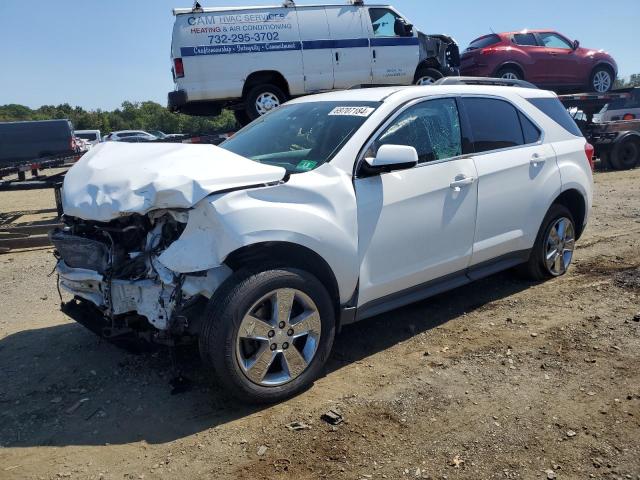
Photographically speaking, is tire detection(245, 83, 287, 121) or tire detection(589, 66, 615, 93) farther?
tire detection(589, 66, 615, 93)

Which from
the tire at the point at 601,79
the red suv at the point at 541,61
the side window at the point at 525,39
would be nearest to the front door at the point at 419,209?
the red suv at the point at 541,61

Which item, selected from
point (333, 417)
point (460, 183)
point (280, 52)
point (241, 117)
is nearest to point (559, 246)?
point (460, 183)

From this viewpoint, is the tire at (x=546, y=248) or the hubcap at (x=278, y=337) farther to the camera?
the tire at (x=546, y=248)

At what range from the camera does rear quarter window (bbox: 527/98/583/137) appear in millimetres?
5094

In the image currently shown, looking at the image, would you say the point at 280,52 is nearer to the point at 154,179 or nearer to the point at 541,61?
the point at 541,61

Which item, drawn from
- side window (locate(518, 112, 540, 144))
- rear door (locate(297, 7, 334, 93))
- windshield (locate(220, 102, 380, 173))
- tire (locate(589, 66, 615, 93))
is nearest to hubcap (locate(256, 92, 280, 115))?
rear door (locate(297, 7, 334, 93))

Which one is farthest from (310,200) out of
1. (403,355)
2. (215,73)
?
(215,73)

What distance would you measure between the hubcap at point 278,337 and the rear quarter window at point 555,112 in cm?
313

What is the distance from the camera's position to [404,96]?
13.2 feet

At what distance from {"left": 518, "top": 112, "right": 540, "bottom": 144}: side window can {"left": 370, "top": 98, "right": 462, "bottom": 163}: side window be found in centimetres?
87

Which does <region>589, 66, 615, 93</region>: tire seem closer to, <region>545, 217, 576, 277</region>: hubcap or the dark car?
<region>545, 217, 576, 277</region>: hubcap

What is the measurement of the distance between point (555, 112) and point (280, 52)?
Result: 19.9 ft

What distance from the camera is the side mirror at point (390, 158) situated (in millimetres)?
3551

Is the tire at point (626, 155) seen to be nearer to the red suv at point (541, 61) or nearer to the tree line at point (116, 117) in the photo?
the red suv at point (541, 61)
